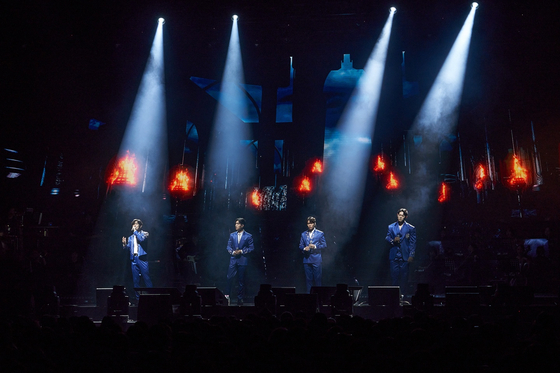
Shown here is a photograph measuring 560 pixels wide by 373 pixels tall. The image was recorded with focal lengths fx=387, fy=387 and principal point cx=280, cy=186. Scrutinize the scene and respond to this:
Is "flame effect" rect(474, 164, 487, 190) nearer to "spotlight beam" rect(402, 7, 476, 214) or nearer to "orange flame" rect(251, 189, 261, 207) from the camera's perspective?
"spotlight beam" rect(402, 7, 476, 214)

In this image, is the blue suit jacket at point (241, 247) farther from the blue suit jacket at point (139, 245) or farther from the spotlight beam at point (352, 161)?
the spotlight beam at point (352, 161)

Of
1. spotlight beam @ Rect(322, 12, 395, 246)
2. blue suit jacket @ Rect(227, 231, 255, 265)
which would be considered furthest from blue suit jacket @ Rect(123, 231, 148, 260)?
spotlight beam @ Rect(322, 12, 395, 246)

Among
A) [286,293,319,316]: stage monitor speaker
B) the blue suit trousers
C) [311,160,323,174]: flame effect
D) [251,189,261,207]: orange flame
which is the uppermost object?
[311,160,323,174]: flame effect

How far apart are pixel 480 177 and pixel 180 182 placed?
38.3ft

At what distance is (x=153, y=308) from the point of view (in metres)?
6.89

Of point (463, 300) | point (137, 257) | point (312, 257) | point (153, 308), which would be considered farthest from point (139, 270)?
point (463, 300)

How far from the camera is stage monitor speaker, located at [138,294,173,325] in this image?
22.5 feet

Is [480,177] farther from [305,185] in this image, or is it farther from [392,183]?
[305,185]

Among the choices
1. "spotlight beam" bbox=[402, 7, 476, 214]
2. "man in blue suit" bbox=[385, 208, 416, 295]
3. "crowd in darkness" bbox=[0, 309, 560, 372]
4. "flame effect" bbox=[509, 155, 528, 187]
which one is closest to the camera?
"crowd in darkness" bbox=[0, 309, 560, 372]

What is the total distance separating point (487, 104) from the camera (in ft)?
45.8

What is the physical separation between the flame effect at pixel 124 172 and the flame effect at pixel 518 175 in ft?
42.7

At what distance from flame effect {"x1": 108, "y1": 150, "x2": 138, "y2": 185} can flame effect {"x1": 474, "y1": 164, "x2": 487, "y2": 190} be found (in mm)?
13000

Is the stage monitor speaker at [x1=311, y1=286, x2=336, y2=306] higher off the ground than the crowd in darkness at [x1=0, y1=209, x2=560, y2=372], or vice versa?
the stage monitor speaker at [x1=311, y1=286, x2=336, y2=306]

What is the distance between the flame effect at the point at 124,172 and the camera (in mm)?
13219
